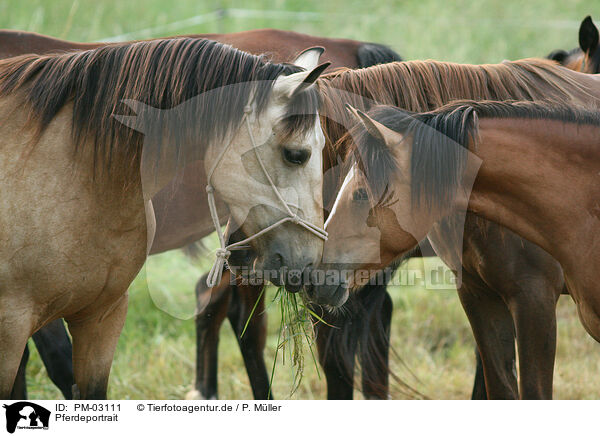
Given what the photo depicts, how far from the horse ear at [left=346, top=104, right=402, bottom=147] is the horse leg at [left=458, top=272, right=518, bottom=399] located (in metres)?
1.02

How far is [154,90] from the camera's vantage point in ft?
7.88

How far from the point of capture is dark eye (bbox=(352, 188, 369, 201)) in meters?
2.72

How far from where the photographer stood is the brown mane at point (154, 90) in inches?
93.6

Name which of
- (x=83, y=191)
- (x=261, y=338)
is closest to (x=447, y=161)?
(x=83, y=191)

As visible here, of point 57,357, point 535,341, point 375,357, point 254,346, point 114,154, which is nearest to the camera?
point 114,154

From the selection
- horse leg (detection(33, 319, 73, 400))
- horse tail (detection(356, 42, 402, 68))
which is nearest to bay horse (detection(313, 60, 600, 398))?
horse tail (detection(356, 42, 402, 68))

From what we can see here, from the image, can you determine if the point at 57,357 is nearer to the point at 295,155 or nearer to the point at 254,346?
the point at 254,346

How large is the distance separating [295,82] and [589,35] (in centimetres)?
316

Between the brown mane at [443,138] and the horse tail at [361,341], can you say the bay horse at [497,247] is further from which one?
the horse tail at [361,341]

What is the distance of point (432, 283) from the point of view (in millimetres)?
5324
